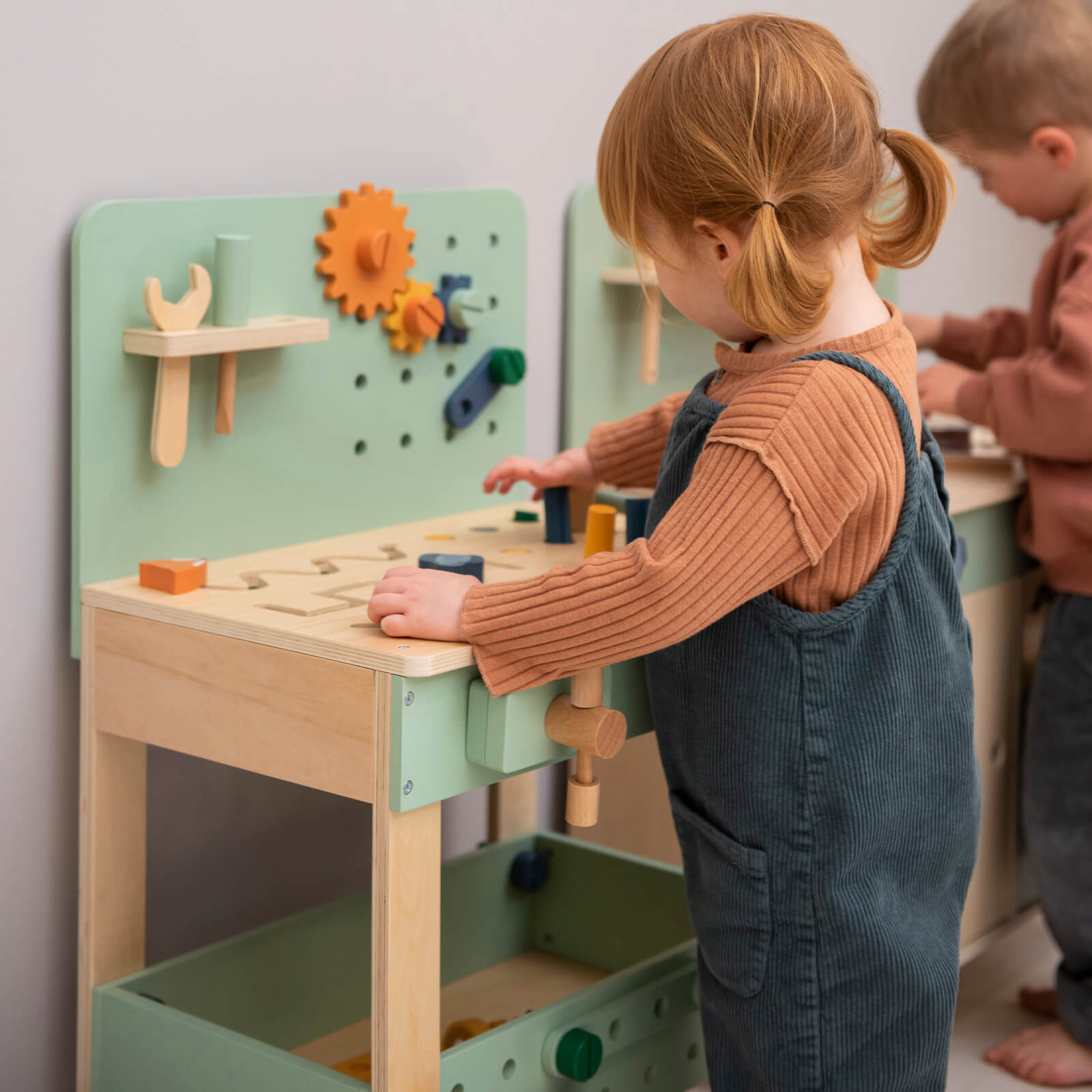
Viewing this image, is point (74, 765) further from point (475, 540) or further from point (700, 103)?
point (700, 103)

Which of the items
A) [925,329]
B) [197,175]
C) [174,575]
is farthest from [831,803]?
[925,329]

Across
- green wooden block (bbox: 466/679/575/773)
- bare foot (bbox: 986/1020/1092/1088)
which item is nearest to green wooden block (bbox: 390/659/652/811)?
green wooden block (bbox: 466/679/575/773)

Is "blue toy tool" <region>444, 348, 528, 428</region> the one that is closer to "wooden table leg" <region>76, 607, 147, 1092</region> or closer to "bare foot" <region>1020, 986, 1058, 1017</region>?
"wooden table leg" <region>76, 607, 147, 1092</region>

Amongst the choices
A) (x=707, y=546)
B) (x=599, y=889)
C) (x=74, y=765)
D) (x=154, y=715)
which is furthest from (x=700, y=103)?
(x=599, y=889)

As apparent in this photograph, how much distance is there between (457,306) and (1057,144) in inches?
24.2

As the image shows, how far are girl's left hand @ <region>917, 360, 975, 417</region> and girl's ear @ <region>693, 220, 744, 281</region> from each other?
60cm

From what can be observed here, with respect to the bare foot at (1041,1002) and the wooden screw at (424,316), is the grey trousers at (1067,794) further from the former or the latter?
the wooden screw at (424,316)

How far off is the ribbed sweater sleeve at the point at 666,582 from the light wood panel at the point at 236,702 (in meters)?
0.10

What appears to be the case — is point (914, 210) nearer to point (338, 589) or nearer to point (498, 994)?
point (338, 589)

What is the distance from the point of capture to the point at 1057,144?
4.85ft

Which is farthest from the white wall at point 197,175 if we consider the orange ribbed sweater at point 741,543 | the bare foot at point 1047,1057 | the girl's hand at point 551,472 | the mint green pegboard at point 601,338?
the bare foot at point 1047,1057

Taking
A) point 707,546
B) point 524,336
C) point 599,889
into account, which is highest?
point 524,336

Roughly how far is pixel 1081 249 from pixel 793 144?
1.98 feet

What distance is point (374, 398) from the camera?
137 centimetres
